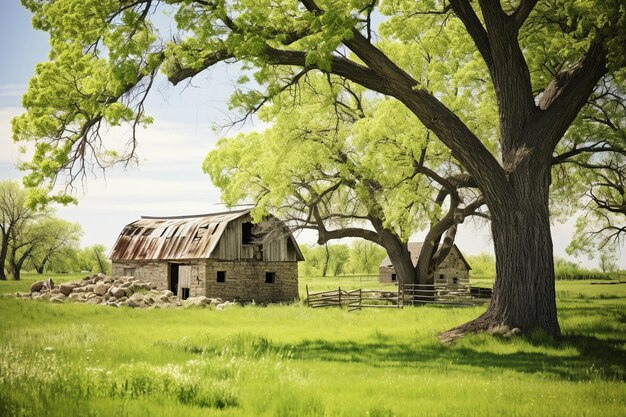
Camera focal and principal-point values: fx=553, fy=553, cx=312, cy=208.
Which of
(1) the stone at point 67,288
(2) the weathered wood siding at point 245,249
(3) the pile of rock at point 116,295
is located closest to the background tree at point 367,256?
(2) the weathered wood siding at point 245,249

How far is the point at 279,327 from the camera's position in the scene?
17.4 metres

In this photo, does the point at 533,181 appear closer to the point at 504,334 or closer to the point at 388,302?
the point at 504,334

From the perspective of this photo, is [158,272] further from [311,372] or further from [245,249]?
[311,372]

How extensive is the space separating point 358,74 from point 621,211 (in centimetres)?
2225

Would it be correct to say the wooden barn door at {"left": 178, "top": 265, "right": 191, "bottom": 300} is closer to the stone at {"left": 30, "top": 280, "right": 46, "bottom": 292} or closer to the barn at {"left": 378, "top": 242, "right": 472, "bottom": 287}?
the stone at {"left": 30, "top": 280, "right": 46, "bottom": 292}

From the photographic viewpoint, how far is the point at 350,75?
44.8ft

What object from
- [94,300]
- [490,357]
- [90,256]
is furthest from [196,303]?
[90,256]

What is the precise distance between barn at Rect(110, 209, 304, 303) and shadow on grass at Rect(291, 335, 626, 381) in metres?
17.4

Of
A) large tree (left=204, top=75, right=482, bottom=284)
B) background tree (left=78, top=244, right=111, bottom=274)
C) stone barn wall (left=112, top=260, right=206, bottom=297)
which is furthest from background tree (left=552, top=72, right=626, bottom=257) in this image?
background tree (left=78, top=244, right=111, bottom=274)

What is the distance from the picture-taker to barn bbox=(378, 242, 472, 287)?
193 ft

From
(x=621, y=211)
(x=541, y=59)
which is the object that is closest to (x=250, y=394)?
(x=541, y=59)

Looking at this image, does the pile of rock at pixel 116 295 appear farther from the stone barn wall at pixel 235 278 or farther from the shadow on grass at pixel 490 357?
the shadow on grass at pixel 490 357

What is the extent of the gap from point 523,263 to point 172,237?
25399 mm

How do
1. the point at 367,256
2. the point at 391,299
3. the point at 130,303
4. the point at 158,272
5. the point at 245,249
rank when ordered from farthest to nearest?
the point at 367,256 → the point at 158,272 → the point at 245,249 → the point at 391,299 → the point at 130,303
